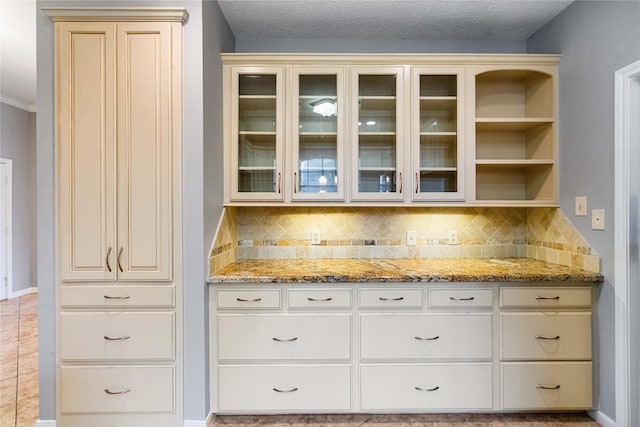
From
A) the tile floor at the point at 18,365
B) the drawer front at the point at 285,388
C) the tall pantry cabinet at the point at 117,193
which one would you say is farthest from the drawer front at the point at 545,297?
the tile floor at the point at 18,365

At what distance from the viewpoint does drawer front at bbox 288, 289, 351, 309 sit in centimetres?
199

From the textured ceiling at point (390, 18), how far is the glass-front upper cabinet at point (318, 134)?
0.43 metres

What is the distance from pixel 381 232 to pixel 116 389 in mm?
2044

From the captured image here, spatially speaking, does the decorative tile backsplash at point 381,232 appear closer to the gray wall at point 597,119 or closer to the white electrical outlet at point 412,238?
the white electrical outlet at point 412,238

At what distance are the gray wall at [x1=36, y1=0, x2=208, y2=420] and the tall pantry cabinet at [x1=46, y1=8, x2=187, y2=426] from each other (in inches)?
2.0

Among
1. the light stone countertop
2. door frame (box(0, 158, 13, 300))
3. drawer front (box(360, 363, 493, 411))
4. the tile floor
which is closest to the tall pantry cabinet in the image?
the light stone countertop

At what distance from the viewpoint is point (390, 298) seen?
2.00 m

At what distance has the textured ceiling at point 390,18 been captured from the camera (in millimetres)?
2225

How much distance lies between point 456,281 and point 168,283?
5.62ft

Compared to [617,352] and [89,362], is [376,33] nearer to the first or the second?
[617,352]

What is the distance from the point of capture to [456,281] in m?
1.99

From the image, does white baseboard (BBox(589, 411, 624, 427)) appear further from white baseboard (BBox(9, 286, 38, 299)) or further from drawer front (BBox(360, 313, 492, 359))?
white baseboard (BBox(9, 286, 38, 299))

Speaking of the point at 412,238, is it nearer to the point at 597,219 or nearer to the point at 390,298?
the point at 390,298

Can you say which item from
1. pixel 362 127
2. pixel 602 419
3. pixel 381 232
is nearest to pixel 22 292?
pixel 381 232
